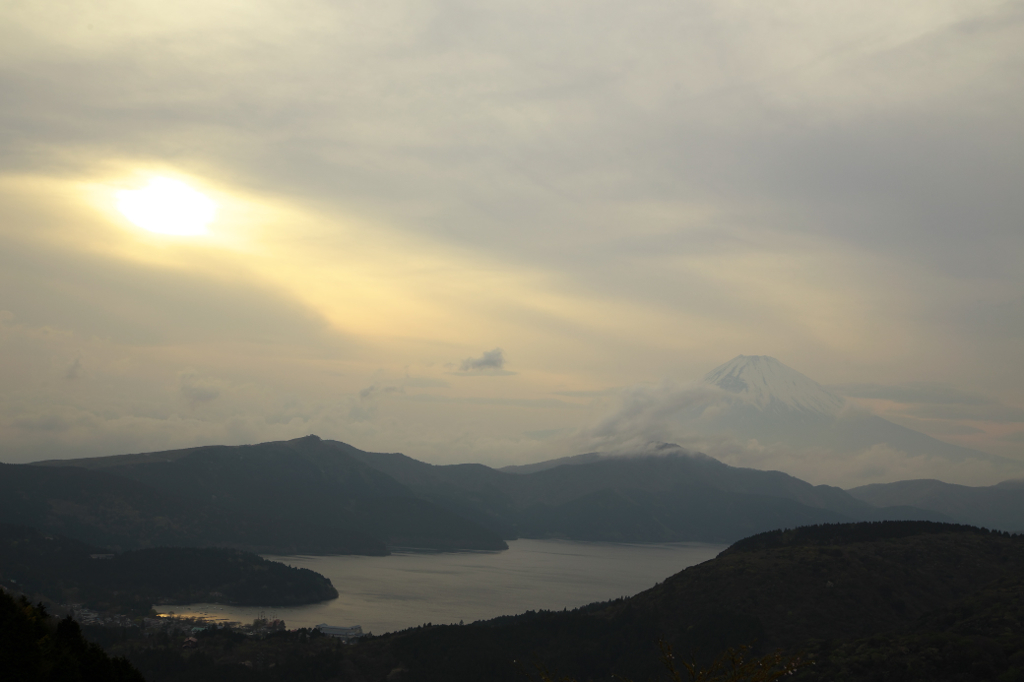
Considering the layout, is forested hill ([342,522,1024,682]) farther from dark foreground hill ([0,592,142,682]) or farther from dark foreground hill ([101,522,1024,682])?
dark foreground hill ([0,592,142,682])

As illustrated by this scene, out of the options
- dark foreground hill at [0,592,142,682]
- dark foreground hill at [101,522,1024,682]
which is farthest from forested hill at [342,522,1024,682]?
dark foreground hill at [0,592,142,682]

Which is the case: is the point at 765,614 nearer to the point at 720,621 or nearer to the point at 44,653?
the point at 720,621

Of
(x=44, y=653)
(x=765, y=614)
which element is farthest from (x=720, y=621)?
(x=44, y=653)

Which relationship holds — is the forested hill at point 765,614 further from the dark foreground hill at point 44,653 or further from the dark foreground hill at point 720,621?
the dark foreground hill at point 44,653

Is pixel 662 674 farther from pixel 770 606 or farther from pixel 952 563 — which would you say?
pixel 952 563

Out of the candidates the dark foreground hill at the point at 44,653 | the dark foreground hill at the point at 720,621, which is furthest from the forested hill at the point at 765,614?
the dark foreground hill at the point at 44,653

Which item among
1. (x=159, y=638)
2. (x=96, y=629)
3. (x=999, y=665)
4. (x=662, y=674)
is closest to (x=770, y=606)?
(x=662, y=674)

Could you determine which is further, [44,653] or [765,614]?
[765,614]
